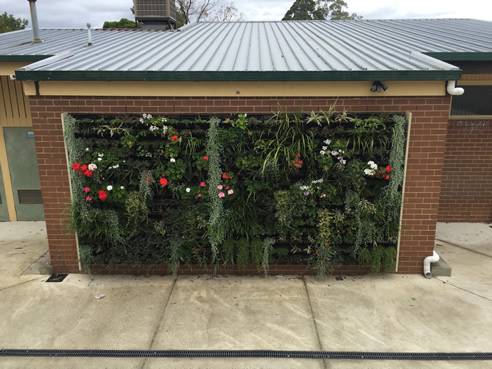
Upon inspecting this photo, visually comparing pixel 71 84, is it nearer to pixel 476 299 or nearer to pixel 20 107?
pixel 20 107

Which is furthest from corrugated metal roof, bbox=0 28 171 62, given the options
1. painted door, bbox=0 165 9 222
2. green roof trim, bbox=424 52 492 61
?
green roof trim, bbox=424 52 492 61

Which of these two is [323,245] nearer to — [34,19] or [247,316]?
[247,316]

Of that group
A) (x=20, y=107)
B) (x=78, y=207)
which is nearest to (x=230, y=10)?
(x=20, y=107)

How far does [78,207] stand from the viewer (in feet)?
15.5

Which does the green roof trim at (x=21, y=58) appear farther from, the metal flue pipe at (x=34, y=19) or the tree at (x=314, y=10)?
the tree at (x=314, y=10)

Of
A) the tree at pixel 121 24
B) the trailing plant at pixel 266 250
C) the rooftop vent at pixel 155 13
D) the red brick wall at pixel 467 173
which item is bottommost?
the trailing plant at pixel 266 250

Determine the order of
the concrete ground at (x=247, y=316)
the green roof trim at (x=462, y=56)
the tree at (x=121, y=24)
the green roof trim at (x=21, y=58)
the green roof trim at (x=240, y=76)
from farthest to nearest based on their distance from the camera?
the tree at (x=121, y=24) → the green roof trim at (x=21, y=58) → the green roof trim at (x=462, y=56) → the green roof trim at (x=240, y=76) → the concrete ground at (x=247, y=316)

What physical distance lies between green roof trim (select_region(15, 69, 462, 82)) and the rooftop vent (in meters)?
5.03

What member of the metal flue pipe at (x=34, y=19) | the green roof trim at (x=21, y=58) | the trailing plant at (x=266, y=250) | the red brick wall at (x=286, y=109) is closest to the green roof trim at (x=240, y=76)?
the red brick wall at (x=286, y=109)

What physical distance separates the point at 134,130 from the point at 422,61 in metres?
3.95

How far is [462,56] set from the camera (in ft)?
16.7

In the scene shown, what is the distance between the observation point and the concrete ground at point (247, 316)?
3559 mm

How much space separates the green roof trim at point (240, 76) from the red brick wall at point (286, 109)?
301mm

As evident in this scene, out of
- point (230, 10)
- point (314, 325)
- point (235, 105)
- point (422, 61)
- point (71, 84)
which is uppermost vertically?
point (230, 10)
